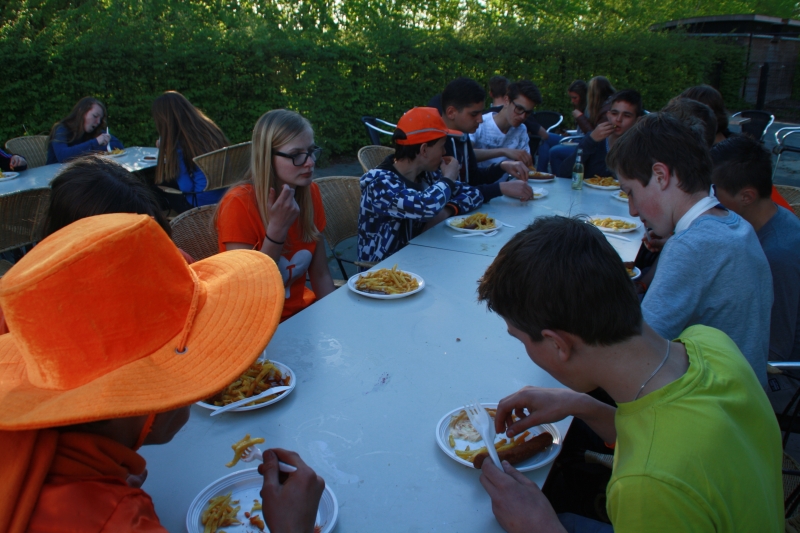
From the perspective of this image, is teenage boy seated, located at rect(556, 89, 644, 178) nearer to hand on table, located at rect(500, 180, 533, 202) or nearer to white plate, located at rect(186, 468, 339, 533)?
hand on table, located at rect(500, 180, 533, 202)

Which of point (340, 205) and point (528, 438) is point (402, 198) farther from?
point (528, 438)

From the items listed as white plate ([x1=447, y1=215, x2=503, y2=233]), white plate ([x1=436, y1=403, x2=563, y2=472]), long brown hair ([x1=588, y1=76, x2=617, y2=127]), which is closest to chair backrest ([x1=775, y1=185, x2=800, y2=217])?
white plate ([x1=447, y1=215, x2=503, y2=233])

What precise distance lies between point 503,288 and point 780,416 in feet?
5.53

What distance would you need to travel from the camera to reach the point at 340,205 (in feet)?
13.8

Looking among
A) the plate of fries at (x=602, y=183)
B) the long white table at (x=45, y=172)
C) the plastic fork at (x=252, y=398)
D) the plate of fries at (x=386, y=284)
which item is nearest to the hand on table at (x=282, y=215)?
the plate of fries at (x=386, y=284)

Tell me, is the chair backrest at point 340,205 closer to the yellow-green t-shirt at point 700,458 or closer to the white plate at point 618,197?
the white plate at point 618,197

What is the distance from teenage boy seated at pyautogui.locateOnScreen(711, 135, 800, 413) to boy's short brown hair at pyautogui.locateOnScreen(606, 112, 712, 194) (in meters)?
0.54

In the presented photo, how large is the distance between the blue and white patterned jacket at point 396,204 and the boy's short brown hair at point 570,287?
6.80 ft

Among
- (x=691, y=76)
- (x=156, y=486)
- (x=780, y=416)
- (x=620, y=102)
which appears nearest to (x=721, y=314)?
(x=780, y=416)

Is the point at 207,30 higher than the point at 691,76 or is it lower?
higher

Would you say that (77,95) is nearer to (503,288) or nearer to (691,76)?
(503,288)

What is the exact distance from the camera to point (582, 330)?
1.28 metres

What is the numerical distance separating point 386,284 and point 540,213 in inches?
75.3

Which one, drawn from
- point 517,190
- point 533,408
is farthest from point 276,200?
point 517,190
